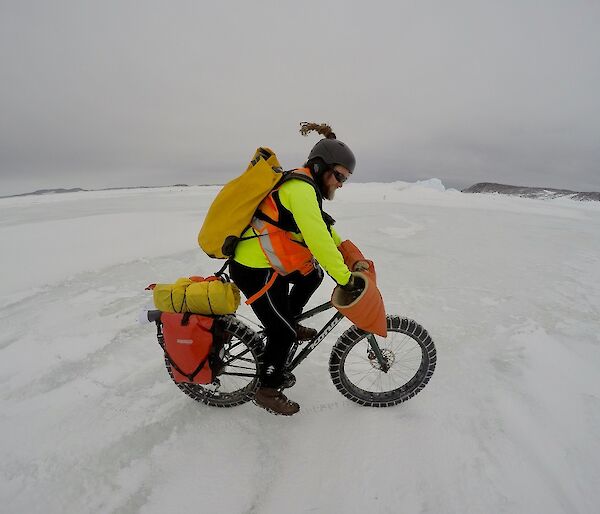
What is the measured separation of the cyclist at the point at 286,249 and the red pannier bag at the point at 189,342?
1.58ft

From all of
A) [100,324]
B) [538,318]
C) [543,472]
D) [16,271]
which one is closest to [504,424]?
[543,472]

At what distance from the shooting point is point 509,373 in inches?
134

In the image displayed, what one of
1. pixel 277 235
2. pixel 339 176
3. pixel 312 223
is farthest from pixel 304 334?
pixel 339 176

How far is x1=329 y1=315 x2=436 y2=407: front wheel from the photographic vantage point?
2.83 m

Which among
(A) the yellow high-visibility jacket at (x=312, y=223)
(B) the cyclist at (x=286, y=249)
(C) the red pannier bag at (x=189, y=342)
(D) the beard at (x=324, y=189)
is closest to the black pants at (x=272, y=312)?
(B) the cyclist at (x=286, y=249)

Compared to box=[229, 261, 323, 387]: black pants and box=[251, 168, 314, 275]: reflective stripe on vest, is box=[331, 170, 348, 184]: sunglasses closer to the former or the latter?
box=[251, 168, 314, 275]: reflective stripe on vest

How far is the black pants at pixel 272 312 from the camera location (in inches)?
103

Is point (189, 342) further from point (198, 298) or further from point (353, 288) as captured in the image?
point (353, 288)

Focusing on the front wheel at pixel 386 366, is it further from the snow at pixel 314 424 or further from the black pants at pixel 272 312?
the black pants at pixel 272 312

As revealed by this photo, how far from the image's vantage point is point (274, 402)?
2.85 meters

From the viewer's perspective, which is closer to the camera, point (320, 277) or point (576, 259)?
point (320, 277)

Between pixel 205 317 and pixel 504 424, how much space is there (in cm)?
289

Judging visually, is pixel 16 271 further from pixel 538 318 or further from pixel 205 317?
pixel 538 318

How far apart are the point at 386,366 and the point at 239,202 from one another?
7.16 feet
